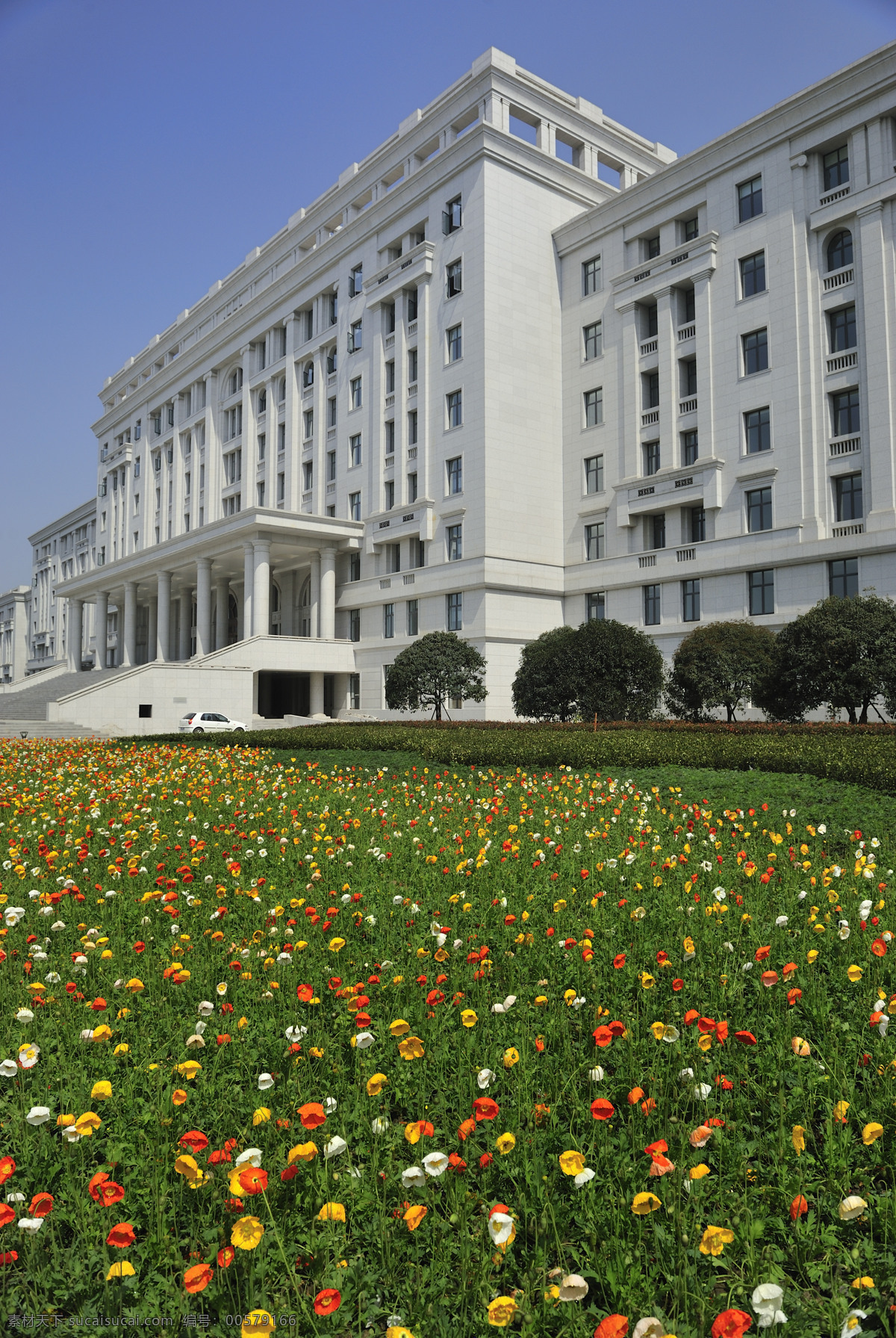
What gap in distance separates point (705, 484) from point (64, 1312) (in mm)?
31897

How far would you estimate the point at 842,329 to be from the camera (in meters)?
28.4

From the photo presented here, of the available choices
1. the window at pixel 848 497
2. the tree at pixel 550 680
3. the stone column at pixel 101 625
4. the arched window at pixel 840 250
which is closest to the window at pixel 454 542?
the tree at pixel 550 680

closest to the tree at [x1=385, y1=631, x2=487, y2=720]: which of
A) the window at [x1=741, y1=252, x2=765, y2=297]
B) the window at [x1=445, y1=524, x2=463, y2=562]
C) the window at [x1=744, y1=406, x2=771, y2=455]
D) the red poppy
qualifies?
the window at [x1=445, y1=524, x2=463, y2=562]

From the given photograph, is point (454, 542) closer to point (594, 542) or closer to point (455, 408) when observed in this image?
point (455, 408)

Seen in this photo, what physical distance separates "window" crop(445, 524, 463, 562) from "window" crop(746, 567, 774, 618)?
39.8ft

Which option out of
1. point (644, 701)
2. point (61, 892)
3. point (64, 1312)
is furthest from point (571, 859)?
point (644, 701)

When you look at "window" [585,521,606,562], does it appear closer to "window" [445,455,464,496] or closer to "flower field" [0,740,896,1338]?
"window" [445,455,464,496]

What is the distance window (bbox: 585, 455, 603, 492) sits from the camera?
36.2 meters

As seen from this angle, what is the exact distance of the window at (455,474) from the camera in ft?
122

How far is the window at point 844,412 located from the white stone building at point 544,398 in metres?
0.09

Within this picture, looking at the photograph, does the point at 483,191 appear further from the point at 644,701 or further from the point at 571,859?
the point at 571,859

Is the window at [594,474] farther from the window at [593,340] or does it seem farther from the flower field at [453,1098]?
the flower field at [453,1098]

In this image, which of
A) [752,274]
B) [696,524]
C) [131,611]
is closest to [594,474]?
[696,524]

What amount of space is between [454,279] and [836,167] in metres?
15.6
